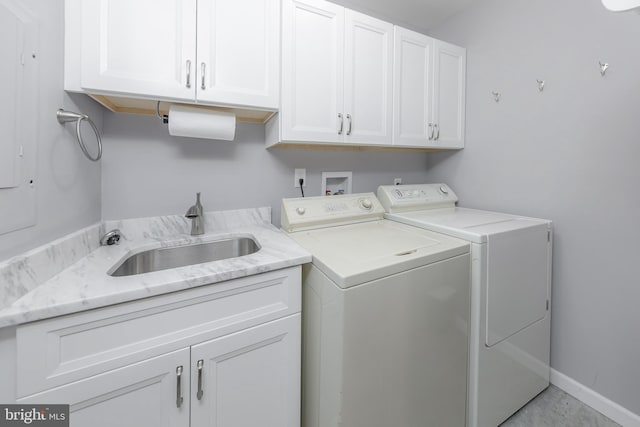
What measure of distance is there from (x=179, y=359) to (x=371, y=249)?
2.84ft

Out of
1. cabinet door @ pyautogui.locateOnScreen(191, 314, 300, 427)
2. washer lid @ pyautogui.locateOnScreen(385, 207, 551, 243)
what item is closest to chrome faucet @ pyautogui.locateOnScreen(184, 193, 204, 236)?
cabinet door @ pyautogui.locateOnScreen(191, 314, 300, 427)

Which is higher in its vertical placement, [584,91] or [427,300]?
[584,91]

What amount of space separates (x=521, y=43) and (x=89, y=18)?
2.38 meters

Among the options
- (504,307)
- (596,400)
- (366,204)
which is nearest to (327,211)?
(366,204)

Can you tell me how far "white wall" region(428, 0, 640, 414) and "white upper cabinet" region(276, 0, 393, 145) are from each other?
0.85 metres

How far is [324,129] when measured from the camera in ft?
4.93

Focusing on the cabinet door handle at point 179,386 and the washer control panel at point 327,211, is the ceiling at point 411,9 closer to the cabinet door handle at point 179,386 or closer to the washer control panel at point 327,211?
the washer control panel at point 327,211

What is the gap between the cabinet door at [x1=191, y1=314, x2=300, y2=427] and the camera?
0.94 meters

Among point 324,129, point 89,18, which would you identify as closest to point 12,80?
point 89,18

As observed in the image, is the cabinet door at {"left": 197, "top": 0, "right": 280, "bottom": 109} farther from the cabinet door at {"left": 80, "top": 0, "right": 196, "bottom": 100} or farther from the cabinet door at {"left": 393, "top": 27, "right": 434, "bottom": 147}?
the cabinet door at {"left": 393, "top": 27, "right": 434, "bottom": 147}

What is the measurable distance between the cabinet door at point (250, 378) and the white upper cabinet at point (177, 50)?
108cm

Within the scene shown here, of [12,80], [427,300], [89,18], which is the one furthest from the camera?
[427,300]

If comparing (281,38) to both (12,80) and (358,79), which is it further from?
(12,80)

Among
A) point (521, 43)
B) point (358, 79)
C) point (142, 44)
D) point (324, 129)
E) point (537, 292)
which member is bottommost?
point (537, 292)
